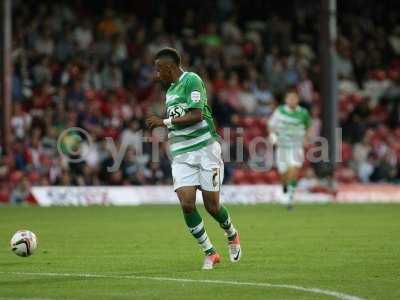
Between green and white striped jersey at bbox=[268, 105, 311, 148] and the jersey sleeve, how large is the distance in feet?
42.9

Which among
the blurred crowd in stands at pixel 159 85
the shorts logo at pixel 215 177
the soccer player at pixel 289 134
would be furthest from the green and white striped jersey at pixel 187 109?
the blurred crowd in stands at pixel 159 85

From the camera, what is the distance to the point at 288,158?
82.8 feet

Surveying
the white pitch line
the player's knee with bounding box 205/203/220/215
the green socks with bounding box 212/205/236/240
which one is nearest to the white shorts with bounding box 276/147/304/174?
the green socks with bounding box 212/205/236/240

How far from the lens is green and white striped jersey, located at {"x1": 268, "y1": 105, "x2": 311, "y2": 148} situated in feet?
83.3

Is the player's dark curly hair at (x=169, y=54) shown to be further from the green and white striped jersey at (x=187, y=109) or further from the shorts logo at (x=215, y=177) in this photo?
the shorts logo at (x=215, y=177)

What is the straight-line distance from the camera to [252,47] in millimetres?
32938

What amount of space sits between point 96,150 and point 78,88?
6.40ft

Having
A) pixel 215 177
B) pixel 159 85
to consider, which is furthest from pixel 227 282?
pixel 159 85

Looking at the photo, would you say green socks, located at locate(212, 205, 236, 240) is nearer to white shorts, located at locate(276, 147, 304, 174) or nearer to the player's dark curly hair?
the player's dark curly hair

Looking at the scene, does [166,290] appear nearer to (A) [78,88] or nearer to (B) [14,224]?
(B) [14,224]

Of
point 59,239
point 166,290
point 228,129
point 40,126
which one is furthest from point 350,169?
point 166,290

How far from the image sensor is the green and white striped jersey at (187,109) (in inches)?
485

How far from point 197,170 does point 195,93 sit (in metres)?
0.89

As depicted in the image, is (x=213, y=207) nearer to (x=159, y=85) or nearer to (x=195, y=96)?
(x=195, y=96)
